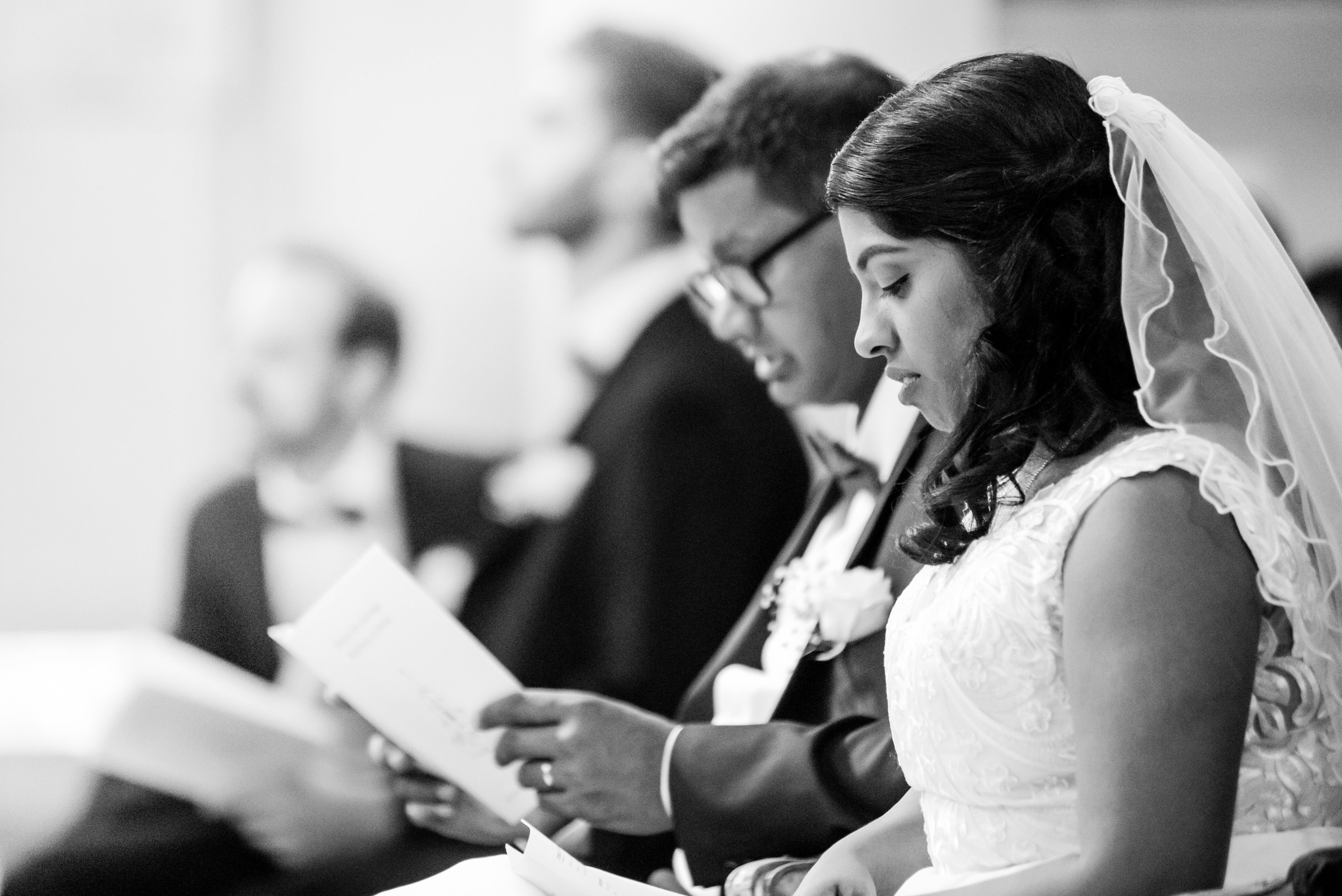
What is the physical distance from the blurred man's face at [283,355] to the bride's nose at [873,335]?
2457 millimetres

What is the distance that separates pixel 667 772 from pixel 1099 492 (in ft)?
2.23

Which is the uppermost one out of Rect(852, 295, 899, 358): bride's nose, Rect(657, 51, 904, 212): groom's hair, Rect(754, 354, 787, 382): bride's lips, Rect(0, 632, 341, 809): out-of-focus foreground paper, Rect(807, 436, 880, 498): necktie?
Rect(657, 51, 904, 212): groom's hair

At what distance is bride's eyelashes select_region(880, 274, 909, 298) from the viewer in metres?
1.12

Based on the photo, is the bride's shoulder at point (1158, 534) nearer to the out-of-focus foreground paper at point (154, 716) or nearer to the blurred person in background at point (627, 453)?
the out-of-focus foreground paper at point (154, 716)

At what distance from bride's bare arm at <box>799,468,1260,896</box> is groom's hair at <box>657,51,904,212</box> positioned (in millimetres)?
895

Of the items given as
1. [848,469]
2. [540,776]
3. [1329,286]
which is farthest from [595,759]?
[1329,286]

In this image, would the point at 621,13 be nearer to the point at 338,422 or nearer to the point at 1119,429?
the point at 338,422

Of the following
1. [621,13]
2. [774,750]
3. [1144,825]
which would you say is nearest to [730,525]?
[621,13]

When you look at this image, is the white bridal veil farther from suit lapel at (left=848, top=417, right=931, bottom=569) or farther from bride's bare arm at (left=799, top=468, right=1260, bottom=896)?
suit lapel at (left=848, top=417, right=931, bottom=569)

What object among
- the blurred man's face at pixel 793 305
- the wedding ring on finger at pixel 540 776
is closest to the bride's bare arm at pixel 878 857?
the wedding ring on finger at pixel 540 776

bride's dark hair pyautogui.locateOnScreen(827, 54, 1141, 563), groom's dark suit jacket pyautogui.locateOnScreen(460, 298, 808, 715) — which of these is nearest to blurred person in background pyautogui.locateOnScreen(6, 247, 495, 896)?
groom's dark suit jacket pyautogui.locateOnScreen(460, 298, 808, 715)

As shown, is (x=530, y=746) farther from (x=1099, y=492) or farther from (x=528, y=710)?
(x=1099, y=492)

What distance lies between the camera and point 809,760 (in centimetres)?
140

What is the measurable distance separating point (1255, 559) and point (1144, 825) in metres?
0.21
